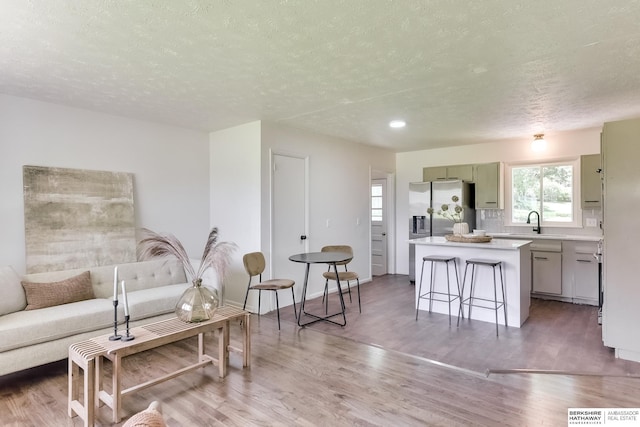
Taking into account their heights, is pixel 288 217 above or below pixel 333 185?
below

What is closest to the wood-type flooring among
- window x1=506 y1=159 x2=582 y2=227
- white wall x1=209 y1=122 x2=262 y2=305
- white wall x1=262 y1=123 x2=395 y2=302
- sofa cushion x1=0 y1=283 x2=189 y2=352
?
sofa cushion x1=0 y1=283 x2=189 y2=352

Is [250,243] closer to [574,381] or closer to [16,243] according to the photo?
[16,243]

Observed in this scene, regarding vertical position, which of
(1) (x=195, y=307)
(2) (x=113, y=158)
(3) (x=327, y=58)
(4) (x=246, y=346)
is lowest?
(4) (x=246, y=346)

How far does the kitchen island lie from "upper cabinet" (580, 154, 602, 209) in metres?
1.56

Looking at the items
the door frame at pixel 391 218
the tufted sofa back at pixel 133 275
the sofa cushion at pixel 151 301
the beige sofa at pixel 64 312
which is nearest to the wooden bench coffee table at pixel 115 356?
the beige sofa at pixel 64 312

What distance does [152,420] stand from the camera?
0.93 metres

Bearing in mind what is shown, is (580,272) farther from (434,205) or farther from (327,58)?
(327,58)

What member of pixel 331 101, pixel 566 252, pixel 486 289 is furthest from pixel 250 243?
pixel 566 252

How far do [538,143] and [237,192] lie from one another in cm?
458

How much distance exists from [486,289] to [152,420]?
13.5ft

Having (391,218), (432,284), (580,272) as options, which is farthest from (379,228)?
(580,272)

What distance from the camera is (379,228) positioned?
23.5 ft

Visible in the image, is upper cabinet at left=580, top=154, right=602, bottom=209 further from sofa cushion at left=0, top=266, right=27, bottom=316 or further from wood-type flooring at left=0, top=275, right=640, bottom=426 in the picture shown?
sofa cushion at left=0, top=266, right=27, bottom=316

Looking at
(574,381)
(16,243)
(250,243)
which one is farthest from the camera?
(250,243)
